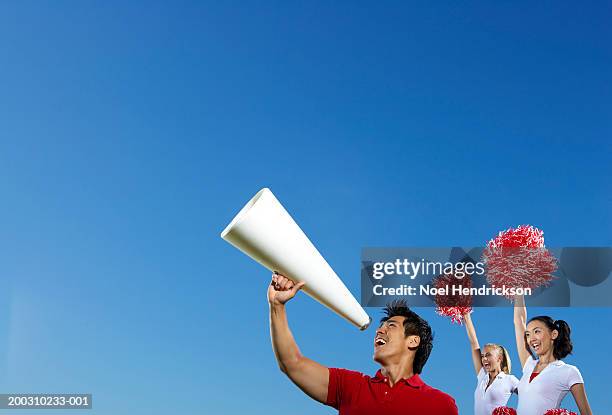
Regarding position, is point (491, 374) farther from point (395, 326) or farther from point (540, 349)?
point (395, 326)

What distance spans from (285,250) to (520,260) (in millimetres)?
5927

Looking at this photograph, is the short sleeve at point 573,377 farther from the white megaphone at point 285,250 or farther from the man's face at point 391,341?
the white megaphone at point 285,250

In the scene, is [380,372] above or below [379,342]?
below

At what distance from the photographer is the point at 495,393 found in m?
7.51

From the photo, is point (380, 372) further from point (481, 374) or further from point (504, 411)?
point (481, 374)

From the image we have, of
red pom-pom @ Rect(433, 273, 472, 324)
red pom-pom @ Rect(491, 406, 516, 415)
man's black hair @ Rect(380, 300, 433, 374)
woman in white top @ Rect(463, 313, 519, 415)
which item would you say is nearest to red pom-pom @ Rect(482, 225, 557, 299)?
red pom-pom @ Rect(433, 273, 472, 324)

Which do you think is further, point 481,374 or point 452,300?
point 452,300

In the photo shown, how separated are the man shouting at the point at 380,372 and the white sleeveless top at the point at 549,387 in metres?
3.08

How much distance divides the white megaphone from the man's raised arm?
0.22 feet

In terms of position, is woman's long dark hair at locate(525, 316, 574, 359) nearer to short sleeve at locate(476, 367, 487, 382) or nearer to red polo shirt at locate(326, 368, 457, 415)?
short sleeve at locate(476, 367, 487, 382)

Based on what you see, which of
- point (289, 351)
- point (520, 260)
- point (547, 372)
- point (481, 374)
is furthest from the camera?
point (520, 260)

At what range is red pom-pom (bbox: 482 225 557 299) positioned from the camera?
8.38m

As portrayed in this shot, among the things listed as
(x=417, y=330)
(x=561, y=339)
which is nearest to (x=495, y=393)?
(x=561, y=339)

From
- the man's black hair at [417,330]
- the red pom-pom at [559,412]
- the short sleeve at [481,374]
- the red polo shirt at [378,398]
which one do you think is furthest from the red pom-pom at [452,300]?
the red polo shirt at [378,398]
